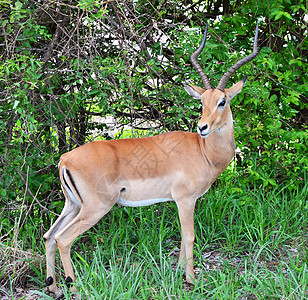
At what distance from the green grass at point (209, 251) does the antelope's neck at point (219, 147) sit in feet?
2.79

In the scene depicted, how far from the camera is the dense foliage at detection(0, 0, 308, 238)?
16.0ft

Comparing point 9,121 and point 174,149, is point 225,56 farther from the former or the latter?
point 9,121

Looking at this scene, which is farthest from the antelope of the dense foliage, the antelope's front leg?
the dense foliage

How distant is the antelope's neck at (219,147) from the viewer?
451 centimetres

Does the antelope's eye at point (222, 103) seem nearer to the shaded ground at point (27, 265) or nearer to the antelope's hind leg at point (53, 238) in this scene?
the shaded ground at point (27, 265)

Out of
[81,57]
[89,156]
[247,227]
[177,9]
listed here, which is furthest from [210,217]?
[177,9]

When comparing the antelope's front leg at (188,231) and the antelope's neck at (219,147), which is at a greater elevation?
the antelope's neck at (219,147)

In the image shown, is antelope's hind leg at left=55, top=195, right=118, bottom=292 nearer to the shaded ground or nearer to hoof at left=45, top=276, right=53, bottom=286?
hoof at left=45, top=276, right=53, bottom=286

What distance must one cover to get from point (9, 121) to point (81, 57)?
104cm

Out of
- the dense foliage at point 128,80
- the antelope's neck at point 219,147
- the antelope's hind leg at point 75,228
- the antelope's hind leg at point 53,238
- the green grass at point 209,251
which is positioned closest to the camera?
the green grass at point 209,251

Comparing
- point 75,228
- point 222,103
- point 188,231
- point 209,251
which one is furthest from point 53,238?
point 222,103

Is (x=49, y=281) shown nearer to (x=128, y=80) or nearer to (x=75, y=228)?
(x=75, y=228)

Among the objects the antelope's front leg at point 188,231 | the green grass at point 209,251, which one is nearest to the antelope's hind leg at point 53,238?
the green grass at point 209,251

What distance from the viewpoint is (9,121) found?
200 inches
